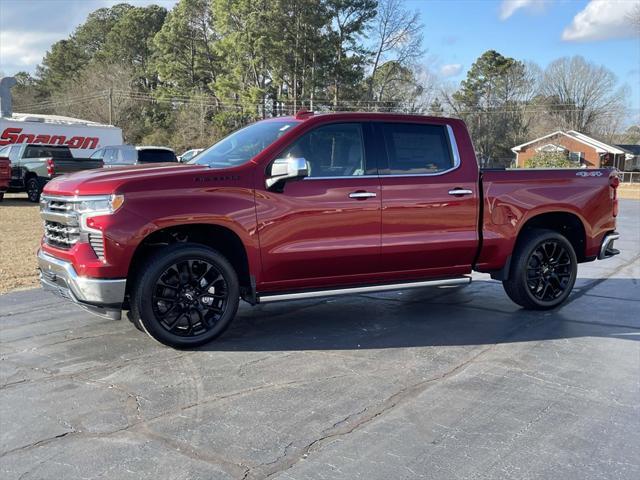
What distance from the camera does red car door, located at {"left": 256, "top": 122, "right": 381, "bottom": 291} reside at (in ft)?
17.6

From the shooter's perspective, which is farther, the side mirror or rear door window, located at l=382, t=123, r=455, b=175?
rear door window, located at l=382, t=123, r=455, b=175

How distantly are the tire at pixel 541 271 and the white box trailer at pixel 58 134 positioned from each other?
89.8ft

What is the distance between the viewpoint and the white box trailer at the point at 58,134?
28.5 meters

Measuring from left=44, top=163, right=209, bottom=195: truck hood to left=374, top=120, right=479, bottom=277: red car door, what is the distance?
179 centimetres

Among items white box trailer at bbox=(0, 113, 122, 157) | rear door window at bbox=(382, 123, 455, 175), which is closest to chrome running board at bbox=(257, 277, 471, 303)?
rear door window at bbox=(382, 123, 455, 175)

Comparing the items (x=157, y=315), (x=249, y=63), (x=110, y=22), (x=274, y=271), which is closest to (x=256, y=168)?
(x=274, y=271)

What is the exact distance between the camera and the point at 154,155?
65.3ft

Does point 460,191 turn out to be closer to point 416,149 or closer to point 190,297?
point 416,149

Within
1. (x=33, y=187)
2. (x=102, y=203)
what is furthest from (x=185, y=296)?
(x=33, y=187)

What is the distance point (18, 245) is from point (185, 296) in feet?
24.3

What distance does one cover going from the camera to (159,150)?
19859 millimetres

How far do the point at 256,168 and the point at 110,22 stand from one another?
7465cm

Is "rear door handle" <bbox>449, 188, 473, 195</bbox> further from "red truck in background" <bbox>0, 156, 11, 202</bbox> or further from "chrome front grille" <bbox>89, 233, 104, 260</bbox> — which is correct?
"red truck in background" <bbox>0, 156, 11, 202</bbox>

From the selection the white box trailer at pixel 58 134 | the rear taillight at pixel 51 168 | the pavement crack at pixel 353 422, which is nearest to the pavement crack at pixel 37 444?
the pavement crack at pixel 353 422
